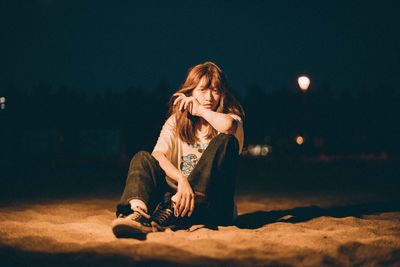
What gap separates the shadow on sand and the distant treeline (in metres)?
19.7

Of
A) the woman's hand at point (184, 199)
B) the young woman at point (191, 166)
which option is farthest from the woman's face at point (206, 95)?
the woman's hand at point (184, 199)

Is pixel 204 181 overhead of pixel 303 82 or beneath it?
beneath

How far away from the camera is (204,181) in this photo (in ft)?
12.1

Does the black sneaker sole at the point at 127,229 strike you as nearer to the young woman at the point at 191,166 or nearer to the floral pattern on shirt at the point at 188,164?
the young woman at the point at 191,166

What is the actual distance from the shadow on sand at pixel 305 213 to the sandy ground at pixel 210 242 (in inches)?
0.5

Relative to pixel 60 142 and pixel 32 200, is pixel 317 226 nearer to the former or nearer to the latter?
pixel 32 200

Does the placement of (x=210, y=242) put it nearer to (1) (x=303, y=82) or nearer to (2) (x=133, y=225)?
(2) (x=133, y=225)

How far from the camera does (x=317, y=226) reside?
4.13 meters

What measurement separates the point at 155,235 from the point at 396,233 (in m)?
2.10

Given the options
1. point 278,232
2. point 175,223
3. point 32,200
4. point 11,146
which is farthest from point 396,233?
point 11,146

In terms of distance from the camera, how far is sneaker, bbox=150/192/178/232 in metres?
3.64

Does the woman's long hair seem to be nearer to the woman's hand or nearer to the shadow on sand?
the woman's hand

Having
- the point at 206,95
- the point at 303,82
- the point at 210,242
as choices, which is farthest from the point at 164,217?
the point at 303,82

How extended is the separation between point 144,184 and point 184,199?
15.8 inches
